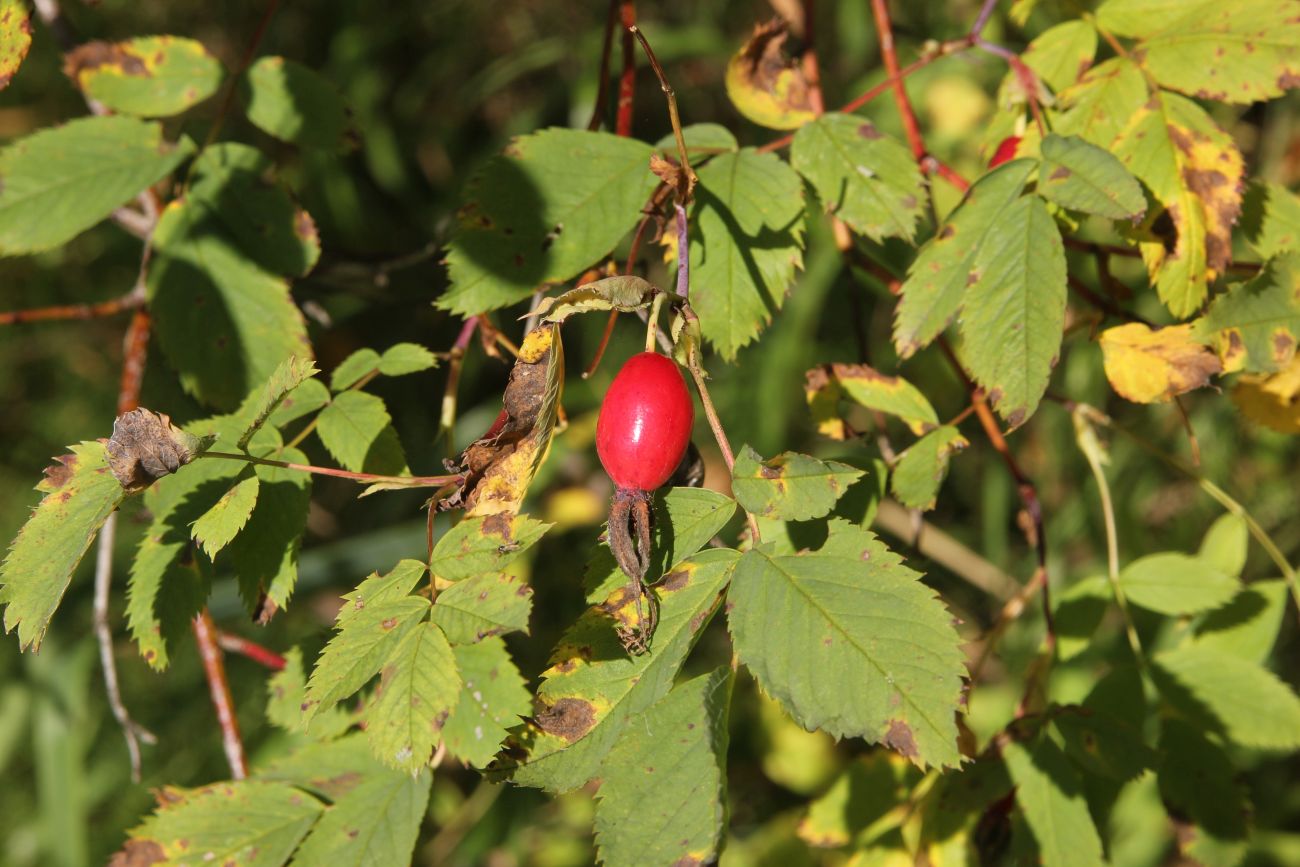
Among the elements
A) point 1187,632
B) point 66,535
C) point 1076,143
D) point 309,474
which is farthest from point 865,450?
point 66,535

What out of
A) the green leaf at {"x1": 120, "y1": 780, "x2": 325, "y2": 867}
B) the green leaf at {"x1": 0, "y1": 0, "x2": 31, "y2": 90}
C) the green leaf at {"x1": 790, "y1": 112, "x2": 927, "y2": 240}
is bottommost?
the green leaf at {"x1": 120, "y1": 780, "x2": 325, "y2": 867}

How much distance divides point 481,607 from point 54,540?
1.13ft

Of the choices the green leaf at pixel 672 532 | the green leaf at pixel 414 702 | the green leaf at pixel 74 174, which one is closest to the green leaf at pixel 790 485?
the green leaf at pixel 672 532

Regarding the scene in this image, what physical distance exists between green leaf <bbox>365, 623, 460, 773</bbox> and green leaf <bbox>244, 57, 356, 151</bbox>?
0.73 m

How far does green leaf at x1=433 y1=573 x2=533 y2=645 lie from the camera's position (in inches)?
33.4

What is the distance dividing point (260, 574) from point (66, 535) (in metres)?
0.17

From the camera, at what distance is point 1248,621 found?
1.27 metres

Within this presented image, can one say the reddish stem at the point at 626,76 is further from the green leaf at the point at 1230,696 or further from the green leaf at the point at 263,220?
the green leaf at the point at 1230,696

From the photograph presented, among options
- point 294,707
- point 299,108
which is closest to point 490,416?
point 299,108

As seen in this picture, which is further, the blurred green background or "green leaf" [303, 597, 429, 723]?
the blurred green background

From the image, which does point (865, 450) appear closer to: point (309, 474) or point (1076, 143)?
point (1076, 143)

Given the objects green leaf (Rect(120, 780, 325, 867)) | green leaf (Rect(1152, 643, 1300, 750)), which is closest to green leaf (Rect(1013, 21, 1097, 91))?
green leaf (Rect(1152, 643, 1300, 750))

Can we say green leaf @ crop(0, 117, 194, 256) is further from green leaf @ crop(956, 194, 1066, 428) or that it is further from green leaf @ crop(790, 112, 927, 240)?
green leaf @ crop(956, 194, 1066, 428)

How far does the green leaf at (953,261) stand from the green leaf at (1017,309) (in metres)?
0.01
